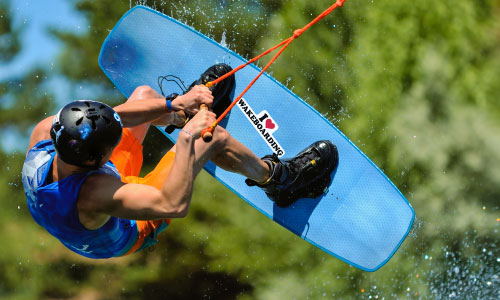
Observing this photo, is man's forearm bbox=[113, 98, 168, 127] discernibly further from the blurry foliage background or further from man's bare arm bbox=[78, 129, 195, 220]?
the blurry foliage background

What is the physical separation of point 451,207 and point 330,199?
6.09ft

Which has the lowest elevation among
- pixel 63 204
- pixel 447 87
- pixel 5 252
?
pixel 5 252

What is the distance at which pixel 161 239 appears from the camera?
393 centimetres

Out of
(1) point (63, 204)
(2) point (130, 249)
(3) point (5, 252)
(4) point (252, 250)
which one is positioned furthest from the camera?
(3) point (5, 252)

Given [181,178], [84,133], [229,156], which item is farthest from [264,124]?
[84,133]

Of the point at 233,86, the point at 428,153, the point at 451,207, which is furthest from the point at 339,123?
the point at 233,86

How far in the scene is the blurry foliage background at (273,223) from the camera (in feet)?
12.5

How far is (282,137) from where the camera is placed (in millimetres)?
2766

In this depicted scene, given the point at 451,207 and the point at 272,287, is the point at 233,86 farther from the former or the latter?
the point at 451,207

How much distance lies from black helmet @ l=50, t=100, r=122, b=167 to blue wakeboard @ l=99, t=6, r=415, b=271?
1178 mm

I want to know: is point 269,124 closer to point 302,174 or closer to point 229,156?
point 302,174

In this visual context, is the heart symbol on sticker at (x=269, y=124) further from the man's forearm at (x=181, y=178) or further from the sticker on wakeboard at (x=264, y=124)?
the man's forearm at (x=181, y=178)

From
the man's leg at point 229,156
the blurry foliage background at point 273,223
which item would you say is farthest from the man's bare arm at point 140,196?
the blurry foliage background at point 273,223

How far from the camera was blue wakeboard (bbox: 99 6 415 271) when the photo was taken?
268cm
